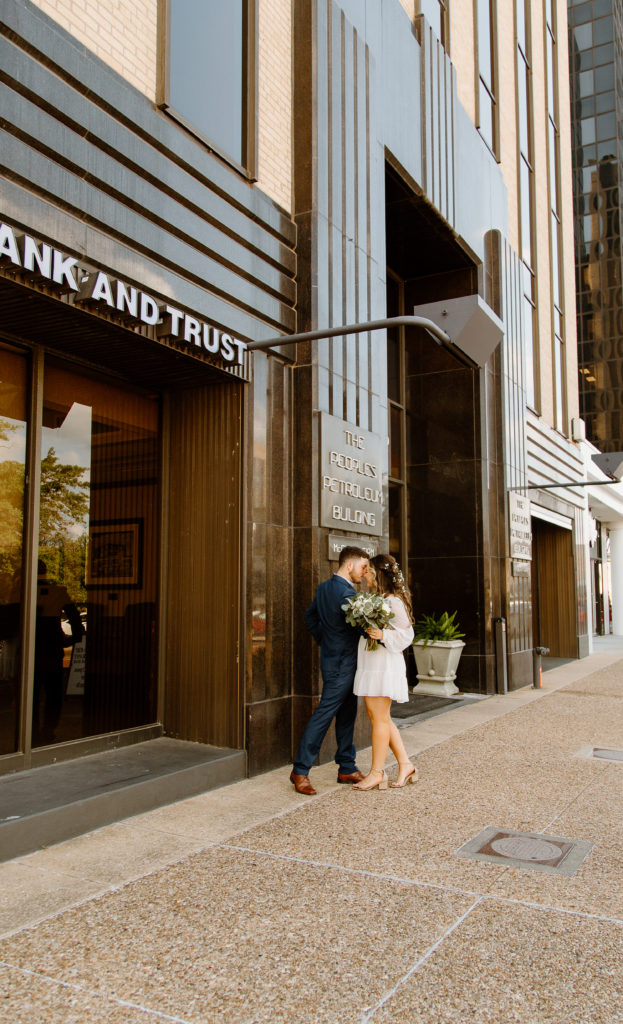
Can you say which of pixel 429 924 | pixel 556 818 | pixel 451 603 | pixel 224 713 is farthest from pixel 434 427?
pixel 429 924

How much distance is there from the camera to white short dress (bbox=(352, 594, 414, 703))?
6.53 m

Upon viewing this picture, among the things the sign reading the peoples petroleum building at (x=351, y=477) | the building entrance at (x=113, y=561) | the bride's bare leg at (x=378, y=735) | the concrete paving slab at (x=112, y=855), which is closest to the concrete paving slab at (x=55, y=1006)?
the concrete paving slab at (x=112, y=855)

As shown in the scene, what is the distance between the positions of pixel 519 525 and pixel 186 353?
9592mm

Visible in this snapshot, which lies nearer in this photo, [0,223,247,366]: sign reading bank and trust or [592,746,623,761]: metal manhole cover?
[0,223,247,366]: sign reading bank and trust

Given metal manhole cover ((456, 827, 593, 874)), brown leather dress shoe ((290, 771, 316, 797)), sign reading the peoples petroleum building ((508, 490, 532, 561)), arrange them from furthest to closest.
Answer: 1. sign reading the peoples petroleum building ((508, 490, 532, 561))
2. brown leather dress shoe ((290, 771, 316, 797))
3. metal manhole cover ((456, 827, 593, 874))

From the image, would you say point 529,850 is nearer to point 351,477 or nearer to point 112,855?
point 112,855

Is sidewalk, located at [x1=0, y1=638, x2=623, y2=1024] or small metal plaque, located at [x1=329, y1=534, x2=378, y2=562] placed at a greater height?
small metal plaque, located at [x1=329, y1=534, x2=378, y2=562]

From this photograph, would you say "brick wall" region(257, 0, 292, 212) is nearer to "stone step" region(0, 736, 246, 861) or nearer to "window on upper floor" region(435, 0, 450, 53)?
"stone step" region(0, 736, 246, 861)

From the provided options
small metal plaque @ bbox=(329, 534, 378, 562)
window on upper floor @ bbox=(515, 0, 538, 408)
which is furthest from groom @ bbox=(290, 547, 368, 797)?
window on upper floor @ bbox=(515, 0, 538, 408)

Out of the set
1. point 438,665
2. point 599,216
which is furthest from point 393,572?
point 599,216

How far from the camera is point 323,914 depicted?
4.05m

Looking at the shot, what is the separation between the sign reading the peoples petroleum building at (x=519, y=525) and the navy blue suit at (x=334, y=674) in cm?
809

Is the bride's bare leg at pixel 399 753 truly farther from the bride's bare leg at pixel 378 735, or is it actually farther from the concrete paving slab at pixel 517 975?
the concrete paving slab at pixel 517 975

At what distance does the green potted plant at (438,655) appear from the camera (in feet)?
42.9
